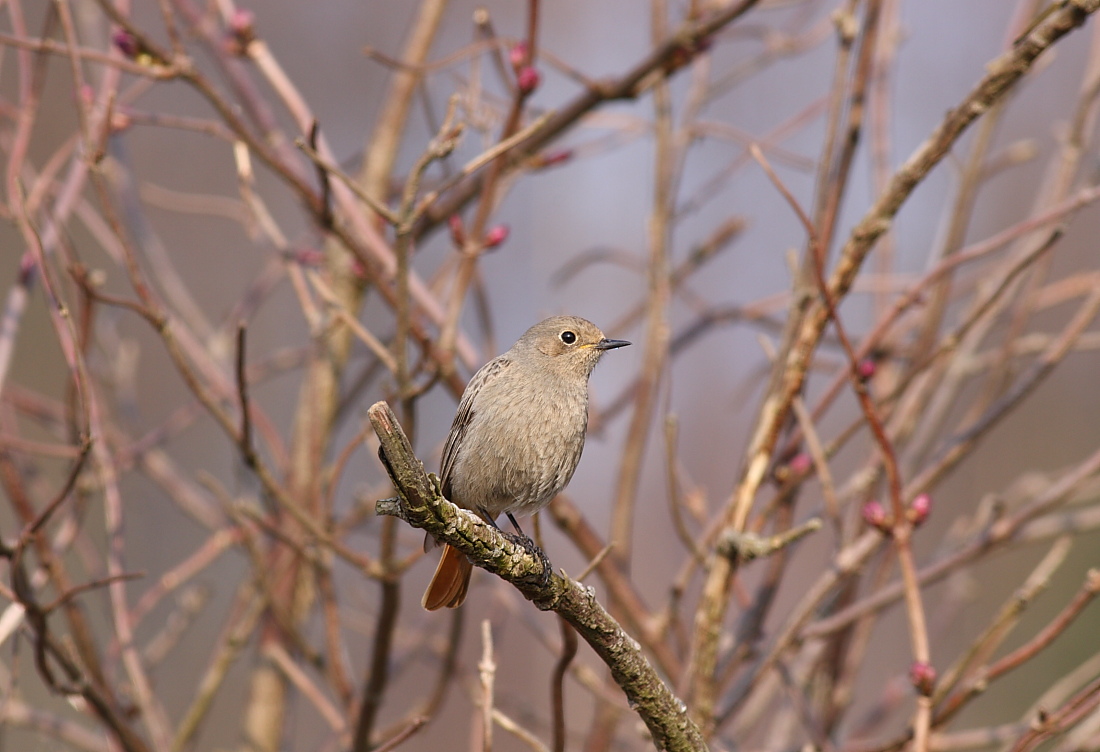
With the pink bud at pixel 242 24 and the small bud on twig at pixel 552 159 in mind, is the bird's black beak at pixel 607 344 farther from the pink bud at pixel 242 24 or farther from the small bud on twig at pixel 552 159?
the pink bud at pixel 242 24

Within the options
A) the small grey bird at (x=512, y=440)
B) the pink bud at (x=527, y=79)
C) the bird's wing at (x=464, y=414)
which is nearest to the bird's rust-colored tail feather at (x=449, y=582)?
the small grey bird at (x=512, y=440)

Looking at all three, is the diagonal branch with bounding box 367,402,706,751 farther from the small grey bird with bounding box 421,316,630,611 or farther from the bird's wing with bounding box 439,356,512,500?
the bird's wing with bounding box 439,356,512,500

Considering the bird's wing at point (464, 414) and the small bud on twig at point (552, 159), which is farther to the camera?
the small bud on twig at point (552, 159)

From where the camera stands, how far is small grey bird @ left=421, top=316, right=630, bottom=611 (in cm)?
276

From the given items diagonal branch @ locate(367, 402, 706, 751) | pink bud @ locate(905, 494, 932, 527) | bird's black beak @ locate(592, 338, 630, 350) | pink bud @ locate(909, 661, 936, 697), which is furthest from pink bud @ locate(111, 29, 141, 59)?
pink bud @ locate(909, 661, 936, 697)

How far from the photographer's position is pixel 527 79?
8.84ft

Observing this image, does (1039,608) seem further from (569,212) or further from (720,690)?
(720,690)

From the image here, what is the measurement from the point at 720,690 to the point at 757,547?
0.57 m

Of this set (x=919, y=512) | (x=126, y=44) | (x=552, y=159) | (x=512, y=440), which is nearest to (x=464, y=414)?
(x=512, y=440)

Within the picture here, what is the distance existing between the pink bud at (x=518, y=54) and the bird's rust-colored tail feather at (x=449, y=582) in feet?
4.24

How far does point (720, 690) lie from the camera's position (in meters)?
2.67

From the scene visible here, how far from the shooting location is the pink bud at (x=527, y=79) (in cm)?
269

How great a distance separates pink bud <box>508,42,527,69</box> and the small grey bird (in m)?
0.84

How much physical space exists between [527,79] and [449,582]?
1343 millimetres
